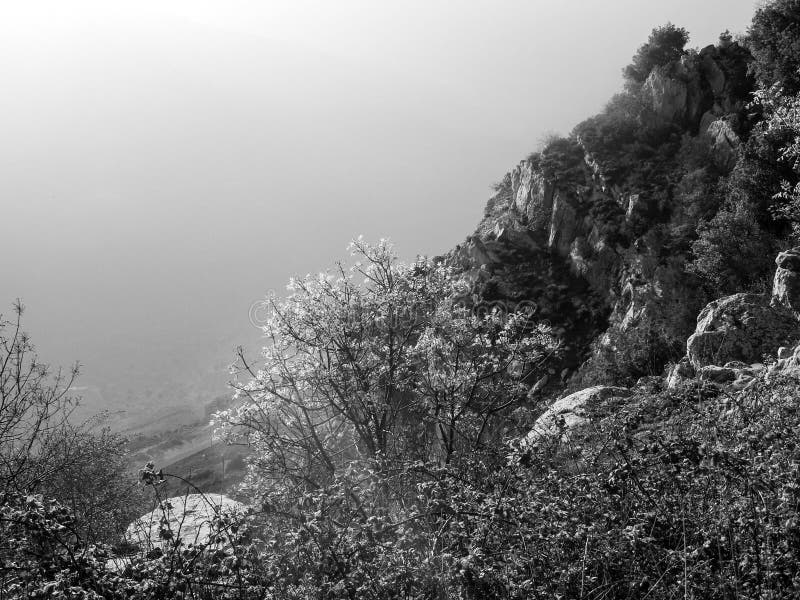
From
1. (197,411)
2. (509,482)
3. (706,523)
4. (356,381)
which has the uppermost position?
(197,411)

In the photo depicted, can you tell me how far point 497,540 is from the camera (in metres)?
4.68

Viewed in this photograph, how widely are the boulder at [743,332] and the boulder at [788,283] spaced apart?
0.96ft

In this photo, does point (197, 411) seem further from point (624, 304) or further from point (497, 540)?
point (497, 540)

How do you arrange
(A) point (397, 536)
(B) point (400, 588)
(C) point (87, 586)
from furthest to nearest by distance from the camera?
(A) point (397, 536)
(B) point (400, 588)
(C) point (87, 586)

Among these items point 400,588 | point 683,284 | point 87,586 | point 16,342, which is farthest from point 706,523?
point 683,284

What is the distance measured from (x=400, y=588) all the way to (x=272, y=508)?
1477mm

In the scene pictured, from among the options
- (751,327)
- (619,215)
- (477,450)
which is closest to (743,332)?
(751,327)

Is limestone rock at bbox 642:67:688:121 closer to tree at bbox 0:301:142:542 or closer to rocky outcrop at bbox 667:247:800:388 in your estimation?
rocky outcrop at bbox 667:247:800:388

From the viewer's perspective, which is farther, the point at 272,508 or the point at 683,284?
the point at 683,284

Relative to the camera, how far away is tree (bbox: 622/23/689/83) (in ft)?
149

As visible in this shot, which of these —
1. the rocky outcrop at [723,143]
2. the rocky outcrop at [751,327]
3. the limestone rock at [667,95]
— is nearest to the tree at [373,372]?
the rocky outcrop at [751,327]

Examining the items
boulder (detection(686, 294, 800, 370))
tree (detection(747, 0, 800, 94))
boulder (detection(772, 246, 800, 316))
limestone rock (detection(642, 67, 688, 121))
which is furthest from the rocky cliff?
boulder (detection(686, 294, 800, 370))

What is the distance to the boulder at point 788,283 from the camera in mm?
17453

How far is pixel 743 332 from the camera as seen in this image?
1700cm
